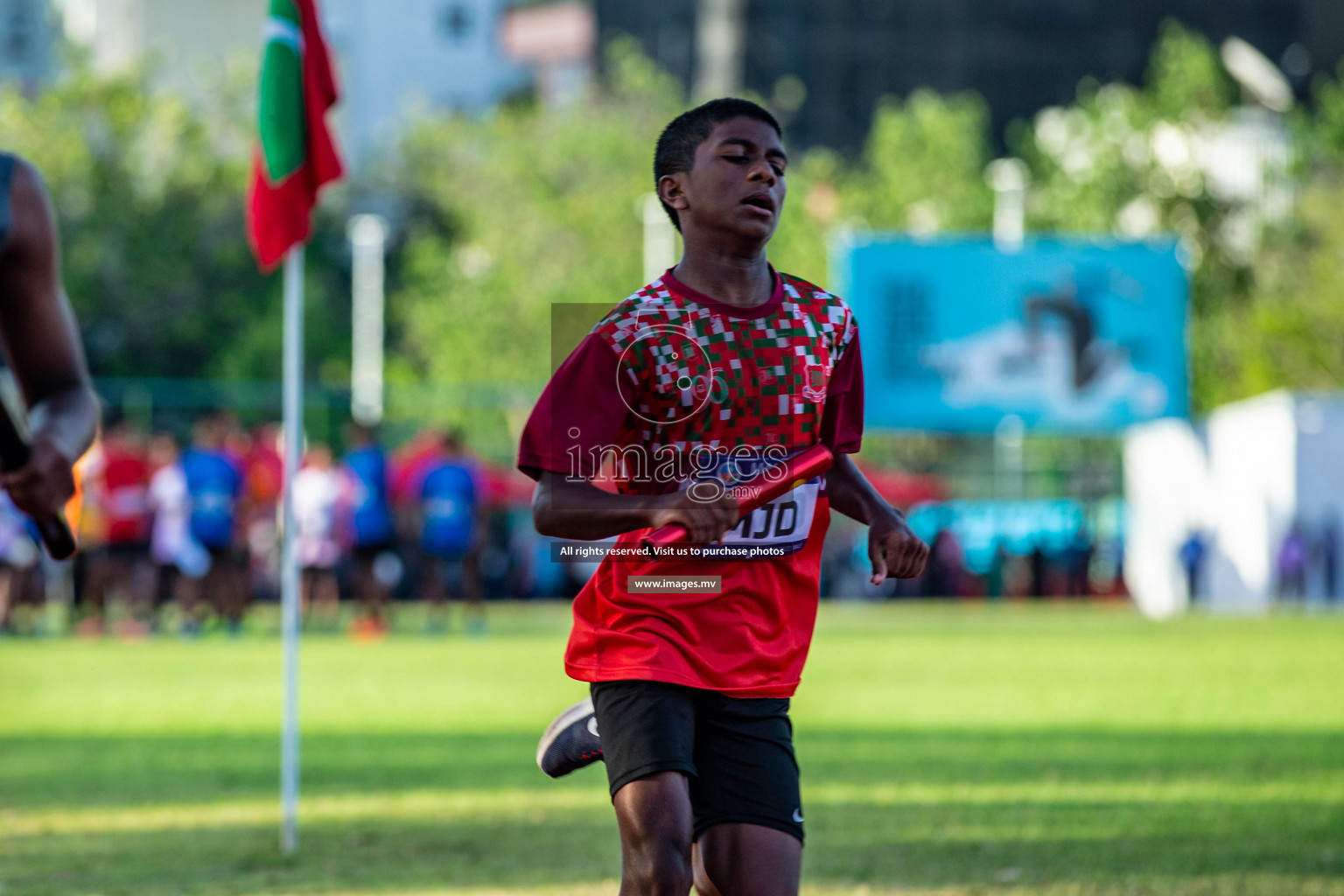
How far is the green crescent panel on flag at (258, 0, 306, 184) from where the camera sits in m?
9.19

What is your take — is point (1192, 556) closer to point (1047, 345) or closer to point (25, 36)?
point (1047, 345)

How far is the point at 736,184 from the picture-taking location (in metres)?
4.73

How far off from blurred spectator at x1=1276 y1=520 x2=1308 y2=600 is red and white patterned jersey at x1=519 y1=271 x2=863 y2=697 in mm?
29900

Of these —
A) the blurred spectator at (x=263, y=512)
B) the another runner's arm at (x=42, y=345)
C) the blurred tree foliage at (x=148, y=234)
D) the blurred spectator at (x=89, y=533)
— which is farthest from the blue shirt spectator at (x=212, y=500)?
the blurred tree foliage at (x=148, y=234)

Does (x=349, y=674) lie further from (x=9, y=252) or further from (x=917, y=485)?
(x=917, y=485)

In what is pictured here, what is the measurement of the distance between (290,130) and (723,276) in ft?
16.3

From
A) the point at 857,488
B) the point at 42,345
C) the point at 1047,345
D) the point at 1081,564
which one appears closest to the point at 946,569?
the point at 1081,564

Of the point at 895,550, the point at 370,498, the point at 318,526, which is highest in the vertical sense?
the point at 895,550

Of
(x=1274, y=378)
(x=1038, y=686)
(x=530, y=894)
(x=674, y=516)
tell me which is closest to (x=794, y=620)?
(x=674, y=516)

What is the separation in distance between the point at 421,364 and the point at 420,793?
49000 millimetres

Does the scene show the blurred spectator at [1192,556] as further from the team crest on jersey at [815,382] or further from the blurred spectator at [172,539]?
the team crest on jersey at [815,382]

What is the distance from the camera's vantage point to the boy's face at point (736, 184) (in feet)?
15.5

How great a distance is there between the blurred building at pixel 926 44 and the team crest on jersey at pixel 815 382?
6925cm

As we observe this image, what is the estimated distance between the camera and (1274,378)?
1750 inches
